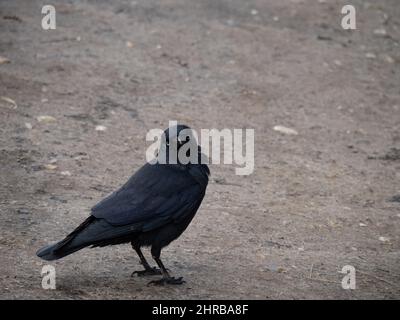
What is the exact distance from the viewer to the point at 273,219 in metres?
6.72

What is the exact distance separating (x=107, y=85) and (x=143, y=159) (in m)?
1.86

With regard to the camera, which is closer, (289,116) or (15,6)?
(289,116)

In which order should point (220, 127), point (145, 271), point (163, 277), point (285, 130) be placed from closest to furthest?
point (163, 277)
point (145, 271)
point (220, 127)
point (285, 130)

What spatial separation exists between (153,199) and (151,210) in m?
0.10

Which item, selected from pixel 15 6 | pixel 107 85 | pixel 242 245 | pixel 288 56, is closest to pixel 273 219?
pixel 242 245

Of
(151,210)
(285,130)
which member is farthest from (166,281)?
(285,130)

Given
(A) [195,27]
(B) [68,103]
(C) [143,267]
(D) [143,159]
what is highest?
(A) [195,27]

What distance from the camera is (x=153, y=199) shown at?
5.19 m

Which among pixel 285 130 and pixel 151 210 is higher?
pixel 285 130

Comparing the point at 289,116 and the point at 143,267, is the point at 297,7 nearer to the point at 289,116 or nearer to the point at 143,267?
the point at 289,116

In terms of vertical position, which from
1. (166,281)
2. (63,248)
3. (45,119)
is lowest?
(166,281)

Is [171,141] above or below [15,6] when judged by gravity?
below

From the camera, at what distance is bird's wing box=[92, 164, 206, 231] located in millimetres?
5031

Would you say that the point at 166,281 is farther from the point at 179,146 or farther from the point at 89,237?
the point at 179,146
